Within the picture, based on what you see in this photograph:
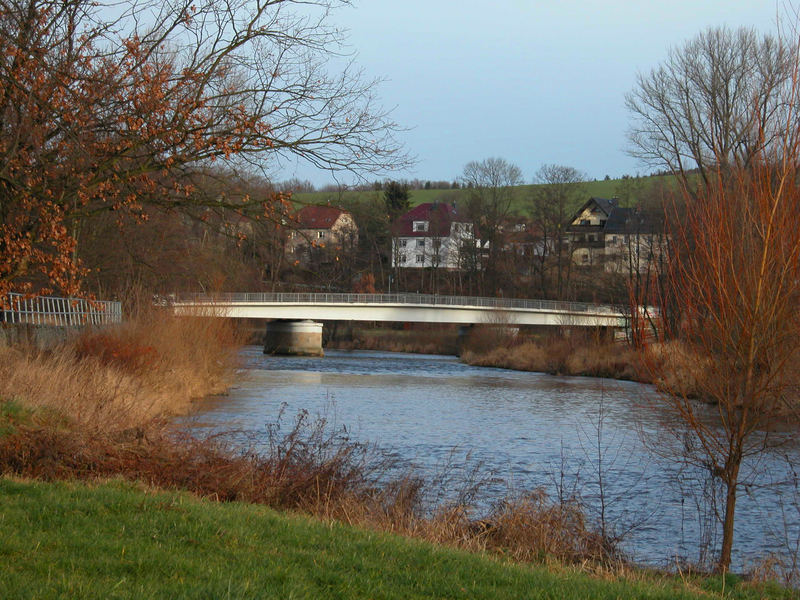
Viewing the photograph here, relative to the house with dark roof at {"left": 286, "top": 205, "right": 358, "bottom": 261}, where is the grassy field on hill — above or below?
above

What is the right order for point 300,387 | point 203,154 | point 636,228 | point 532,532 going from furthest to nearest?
point 636,228 < point 300,387 < point 203,154 < point 532,532

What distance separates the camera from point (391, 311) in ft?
211

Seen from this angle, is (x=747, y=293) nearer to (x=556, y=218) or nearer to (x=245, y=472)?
(x=245, y=472)

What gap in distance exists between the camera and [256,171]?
1488 centimetres

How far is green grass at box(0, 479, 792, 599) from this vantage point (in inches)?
224

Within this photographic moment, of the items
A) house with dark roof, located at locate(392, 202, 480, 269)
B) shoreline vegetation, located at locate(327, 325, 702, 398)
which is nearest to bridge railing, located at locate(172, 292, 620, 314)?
shoreline vegetation, located at locate(327, 325, 702, 398)

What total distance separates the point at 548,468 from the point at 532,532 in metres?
8.24

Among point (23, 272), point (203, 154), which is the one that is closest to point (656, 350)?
point (203, 154)

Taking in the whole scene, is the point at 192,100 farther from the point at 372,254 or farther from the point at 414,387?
the point at 372,254

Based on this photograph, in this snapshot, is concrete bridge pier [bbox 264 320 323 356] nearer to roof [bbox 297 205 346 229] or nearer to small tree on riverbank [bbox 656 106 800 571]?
roof [bbox 297 205 346 229]

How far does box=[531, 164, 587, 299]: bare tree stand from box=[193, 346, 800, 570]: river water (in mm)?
35426

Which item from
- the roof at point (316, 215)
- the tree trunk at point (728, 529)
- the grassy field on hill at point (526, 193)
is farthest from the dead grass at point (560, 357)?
the tree trunk at point (728, 529)

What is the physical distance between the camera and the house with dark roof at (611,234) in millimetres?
59231

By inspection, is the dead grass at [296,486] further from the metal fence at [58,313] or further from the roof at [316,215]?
the metal fence at [58,313]
